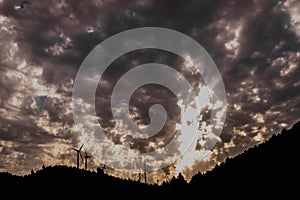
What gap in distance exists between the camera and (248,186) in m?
67.5

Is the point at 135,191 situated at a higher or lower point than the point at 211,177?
higher

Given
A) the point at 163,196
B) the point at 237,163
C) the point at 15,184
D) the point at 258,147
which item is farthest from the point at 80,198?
the point at 258,147

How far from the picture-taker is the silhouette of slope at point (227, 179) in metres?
59.0

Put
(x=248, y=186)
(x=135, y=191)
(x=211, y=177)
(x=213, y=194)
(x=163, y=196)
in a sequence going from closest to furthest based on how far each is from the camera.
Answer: (x=248, y=186), (x=213, y=194), (x=211, y=177), (x=163, y=196), (x=135, y=191)

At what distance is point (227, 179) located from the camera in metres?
79.9

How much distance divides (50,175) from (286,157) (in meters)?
102

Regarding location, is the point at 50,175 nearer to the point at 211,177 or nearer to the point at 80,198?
the point at 80,198

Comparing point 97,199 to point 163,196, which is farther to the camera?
point 163,196

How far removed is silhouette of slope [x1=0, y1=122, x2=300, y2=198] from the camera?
59.0 m

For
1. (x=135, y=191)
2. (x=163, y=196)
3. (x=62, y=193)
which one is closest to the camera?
(x=62, y=193)

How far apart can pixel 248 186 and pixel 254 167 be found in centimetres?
471

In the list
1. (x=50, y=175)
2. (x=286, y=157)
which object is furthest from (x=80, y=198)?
(x=286, y=157)

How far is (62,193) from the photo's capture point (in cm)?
12100

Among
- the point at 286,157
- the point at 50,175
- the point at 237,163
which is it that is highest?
the point at 50,175
